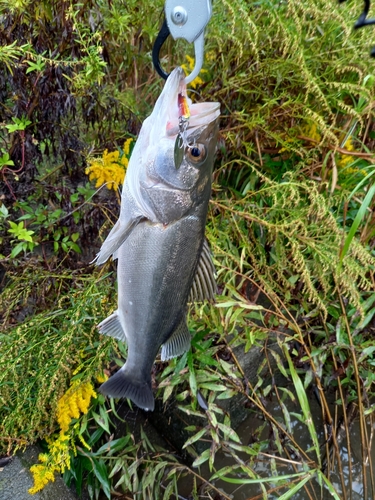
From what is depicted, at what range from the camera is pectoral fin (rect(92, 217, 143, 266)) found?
125cm

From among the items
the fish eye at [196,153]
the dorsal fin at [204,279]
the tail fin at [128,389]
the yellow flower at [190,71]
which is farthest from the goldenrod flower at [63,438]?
the yellow flower at [190,71]

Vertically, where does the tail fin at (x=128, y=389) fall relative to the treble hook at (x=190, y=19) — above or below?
below

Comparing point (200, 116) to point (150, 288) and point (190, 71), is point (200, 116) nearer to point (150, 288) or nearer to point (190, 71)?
point (150, 288)

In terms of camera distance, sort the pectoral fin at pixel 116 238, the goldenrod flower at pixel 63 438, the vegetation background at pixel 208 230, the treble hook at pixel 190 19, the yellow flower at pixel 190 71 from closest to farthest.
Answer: the treble hook at pixel 190 19 → the pectoral fin at pixel 116 238 → the goldenrod flower at pixel 63 438 → the vegetation background at pixel 208 230 → the yellow flower at pixel 190 71

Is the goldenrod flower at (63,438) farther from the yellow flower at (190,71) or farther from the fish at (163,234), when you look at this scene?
the yellow flower at (190,71)

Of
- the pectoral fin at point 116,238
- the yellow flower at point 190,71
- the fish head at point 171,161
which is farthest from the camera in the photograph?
the yellow flower at point 190,71

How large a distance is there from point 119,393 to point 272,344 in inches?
40.5

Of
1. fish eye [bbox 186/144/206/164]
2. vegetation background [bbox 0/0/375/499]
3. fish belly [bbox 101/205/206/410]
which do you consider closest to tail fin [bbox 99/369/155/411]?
fish belly [bbox 101/205/206/410]

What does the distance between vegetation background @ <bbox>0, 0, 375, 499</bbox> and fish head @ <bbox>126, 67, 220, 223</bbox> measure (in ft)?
2.11

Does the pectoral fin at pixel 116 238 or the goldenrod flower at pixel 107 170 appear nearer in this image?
the pectoral fin at pixel 116 238

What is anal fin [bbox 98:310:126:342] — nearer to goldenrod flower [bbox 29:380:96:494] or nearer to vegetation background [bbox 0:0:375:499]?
vegetation background [bbox 0:0:375:499]

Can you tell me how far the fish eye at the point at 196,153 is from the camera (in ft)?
3.88

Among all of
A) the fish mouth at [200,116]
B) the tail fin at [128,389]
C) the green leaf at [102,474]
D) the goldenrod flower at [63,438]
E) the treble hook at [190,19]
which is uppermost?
the treble hook at [190,19]

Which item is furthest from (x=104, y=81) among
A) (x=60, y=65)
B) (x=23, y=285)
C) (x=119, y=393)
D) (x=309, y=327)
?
(x=309, y=327)
